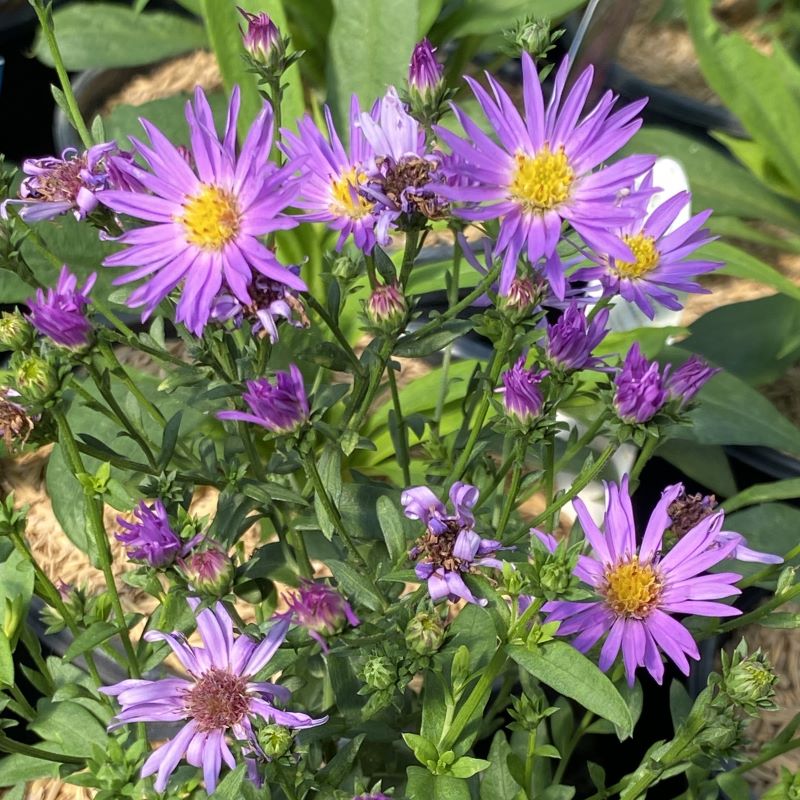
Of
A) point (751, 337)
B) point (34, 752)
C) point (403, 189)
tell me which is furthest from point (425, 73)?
point (751, 337)

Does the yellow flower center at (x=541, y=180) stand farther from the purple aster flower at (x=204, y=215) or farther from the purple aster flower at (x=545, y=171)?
the purple aster flower at (x=204, y=215)

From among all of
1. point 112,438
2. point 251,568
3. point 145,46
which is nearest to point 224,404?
point 251,568

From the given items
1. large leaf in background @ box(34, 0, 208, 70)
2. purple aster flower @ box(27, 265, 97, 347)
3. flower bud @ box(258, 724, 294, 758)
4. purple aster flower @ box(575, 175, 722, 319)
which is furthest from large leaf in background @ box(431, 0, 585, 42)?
flower bud @ box(258, 724, 294, 758)

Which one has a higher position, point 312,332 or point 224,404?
point 312,332

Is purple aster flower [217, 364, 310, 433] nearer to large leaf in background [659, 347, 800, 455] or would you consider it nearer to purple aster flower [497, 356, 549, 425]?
purple aster flower [497, 356, 549, 425]

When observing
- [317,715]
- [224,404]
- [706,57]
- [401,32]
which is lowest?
[317,715]

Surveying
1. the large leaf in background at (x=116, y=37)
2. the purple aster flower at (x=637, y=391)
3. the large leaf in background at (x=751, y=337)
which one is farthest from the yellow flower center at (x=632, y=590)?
the large leaf in background at (x=116, y=37)

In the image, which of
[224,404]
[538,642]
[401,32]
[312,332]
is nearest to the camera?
[538,642]

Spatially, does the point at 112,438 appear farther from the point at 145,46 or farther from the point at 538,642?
the point at 145,46
